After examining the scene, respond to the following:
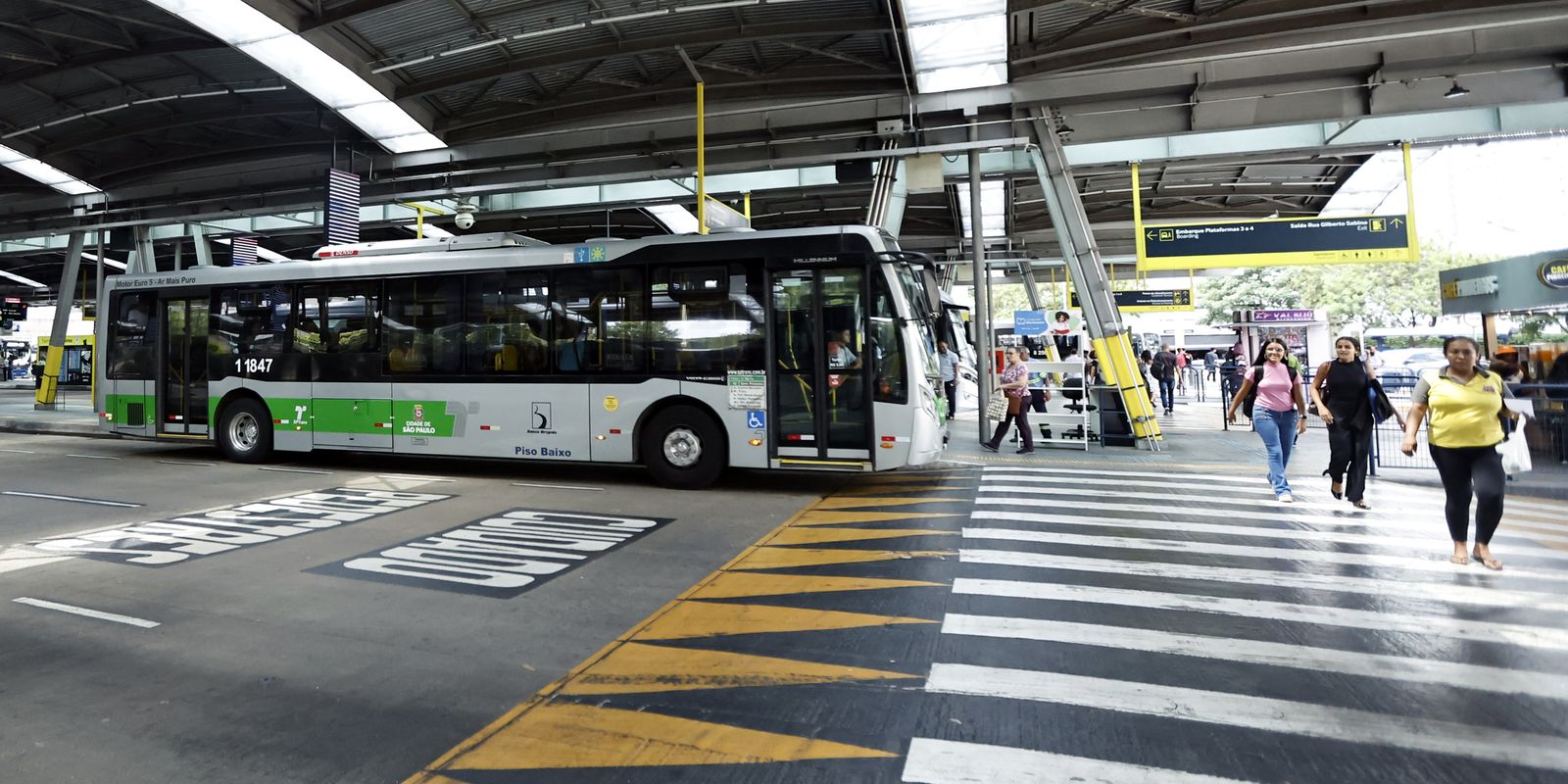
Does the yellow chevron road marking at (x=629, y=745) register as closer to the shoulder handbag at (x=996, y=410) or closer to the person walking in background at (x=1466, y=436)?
the person walking in background at (x=1466, y=436)

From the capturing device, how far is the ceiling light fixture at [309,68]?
11984 millimetres

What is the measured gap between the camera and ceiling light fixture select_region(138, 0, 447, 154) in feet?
39.3

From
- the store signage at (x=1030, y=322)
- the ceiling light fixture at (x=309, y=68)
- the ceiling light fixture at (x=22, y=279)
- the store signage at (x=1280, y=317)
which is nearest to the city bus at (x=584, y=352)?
the ceiling light fixture at (x=309, y=68)

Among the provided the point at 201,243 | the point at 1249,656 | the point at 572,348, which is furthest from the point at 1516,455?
the point at 201,243

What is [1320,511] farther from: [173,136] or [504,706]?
[173,136]

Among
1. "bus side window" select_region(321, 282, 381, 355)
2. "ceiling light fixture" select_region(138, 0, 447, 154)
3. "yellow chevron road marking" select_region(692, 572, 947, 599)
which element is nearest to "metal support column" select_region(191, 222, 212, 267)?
"ceiling light fixture" select_region(138, 0, 447, 154)

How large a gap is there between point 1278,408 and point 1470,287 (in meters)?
11.4

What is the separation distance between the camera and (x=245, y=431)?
1245cm

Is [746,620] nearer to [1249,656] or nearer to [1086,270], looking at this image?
[1249,656]

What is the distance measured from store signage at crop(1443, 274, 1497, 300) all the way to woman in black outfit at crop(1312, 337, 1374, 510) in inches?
400

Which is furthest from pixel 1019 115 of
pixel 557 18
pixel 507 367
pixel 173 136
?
pixel 173 136

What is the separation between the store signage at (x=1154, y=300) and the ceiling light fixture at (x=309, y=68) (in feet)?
73.4

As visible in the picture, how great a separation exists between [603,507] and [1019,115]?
37.0ft

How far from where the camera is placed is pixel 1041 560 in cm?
606
